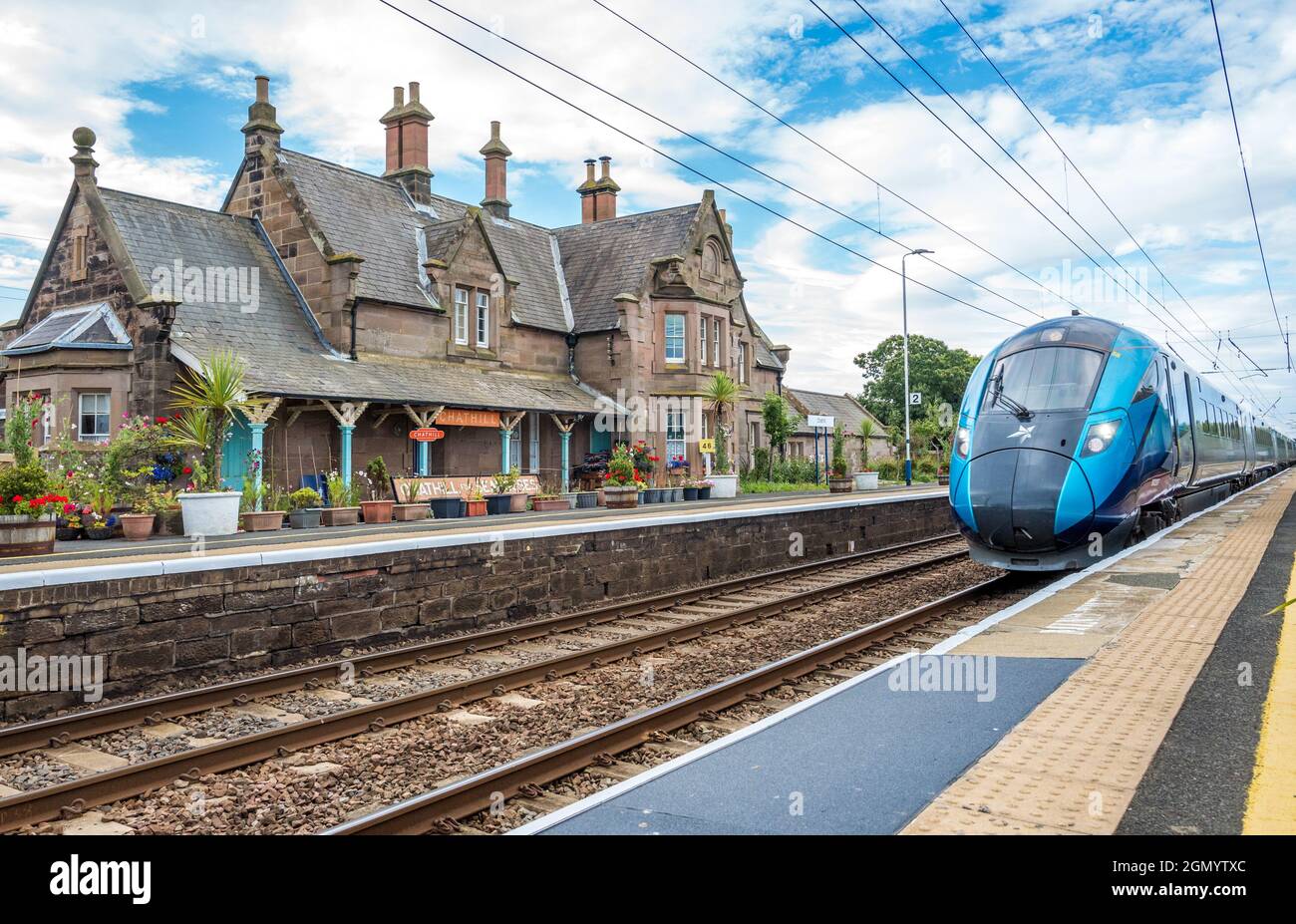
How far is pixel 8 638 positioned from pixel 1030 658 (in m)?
8.12

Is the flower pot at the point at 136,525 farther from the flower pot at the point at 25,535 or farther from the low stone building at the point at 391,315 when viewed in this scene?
the low stone building at the point at 391,315

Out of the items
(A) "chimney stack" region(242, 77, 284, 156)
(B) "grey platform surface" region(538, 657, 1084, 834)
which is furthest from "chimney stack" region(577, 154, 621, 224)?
(B) "grey platform surface" region(538, 657, 1084, 834)

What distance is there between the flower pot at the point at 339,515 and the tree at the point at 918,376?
5430 centimetres

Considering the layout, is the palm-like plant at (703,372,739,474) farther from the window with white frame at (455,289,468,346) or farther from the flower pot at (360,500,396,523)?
the flower pot at (360,500,396,523)

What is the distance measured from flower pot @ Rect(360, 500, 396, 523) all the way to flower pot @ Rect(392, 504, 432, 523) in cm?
40

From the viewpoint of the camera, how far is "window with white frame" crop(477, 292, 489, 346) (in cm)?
2842

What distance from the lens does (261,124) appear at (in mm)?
25875

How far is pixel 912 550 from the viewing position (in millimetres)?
19812

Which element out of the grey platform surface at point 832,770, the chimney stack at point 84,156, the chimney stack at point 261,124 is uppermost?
the chimney stack at point 261,124

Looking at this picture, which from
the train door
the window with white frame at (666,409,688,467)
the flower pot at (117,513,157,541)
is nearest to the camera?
Result: the train door

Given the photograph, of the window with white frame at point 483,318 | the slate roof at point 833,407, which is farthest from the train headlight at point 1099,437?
the slate roof at point 833,407

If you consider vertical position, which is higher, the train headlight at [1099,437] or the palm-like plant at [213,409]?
the palm-like plant at [213,409]

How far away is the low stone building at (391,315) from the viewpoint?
20.6 meters
